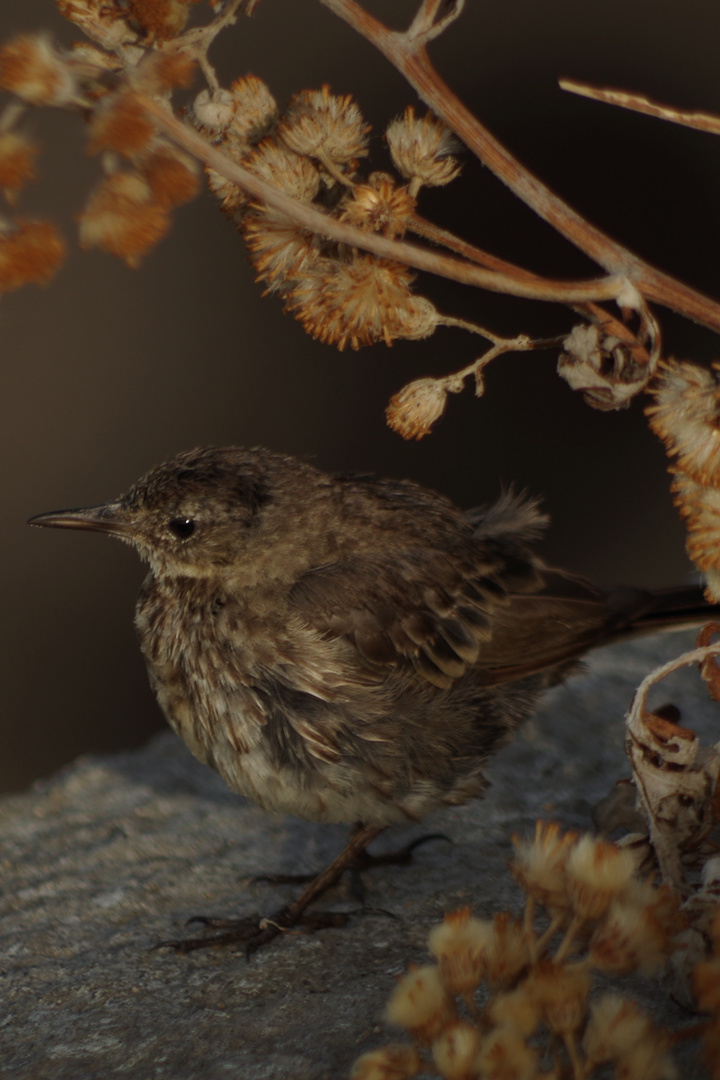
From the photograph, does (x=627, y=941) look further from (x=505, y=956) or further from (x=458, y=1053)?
(x=458, y=1053)

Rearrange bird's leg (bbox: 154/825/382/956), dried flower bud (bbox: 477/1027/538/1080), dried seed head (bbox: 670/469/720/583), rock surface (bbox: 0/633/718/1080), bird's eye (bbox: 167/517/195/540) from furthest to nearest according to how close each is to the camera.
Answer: bird's eye (bbox: 167/517/195/540)
bird's leg (bbox: 154/825/382/956)
rock surface (bbox: 0/633/718/1080)
dried seed head (bbox: 670/469/720/583)
dried flower bud (bbox: 477/1027/538/1080)

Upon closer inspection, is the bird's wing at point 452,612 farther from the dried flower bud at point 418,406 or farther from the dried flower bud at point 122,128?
the dried flower bud at point 122,128

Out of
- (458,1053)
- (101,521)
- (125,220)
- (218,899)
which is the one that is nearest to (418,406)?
(125,220)

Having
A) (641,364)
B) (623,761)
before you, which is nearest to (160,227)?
(641,364)

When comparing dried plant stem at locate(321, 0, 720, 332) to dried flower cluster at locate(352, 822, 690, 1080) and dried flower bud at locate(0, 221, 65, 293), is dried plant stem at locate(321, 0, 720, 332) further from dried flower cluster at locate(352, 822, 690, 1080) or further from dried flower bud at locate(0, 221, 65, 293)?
dried flower cluster at locate(352, 822, 690, 1080)

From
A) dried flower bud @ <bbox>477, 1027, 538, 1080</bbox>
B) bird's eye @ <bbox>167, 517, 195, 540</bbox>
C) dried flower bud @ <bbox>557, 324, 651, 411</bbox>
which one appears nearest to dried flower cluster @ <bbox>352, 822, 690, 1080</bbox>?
dried flower bud @ <bbox>477, 1027, 538, 1080</bbox>

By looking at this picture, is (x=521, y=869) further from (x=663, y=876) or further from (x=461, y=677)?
(x=461, y=677)

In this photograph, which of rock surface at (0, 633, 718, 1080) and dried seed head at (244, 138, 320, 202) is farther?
rock surface at (0, 633, 718, 1080)
